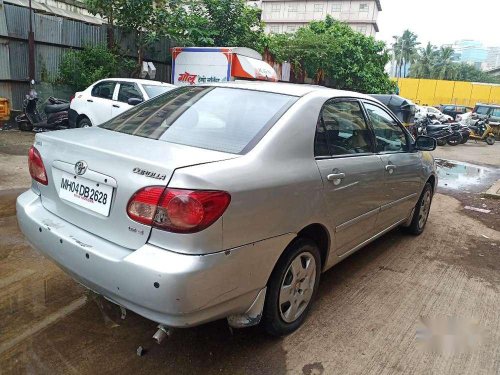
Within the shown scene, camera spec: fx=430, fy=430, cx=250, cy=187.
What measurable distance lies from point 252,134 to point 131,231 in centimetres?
90

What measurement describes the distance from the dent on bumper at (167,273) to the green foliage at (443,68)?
209ft

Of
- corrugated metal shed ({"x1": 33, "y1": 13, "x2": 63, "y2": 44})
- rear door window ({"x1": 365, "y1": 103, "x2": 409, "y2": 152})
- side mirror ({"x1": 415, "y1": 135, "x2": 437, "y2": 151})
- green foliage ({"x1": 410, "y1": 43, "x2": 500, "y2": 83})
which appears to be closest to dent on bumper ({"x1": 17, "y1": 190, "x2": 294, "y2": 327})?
rear door window ({"x1": 365, "y1": 103, "x2": 409, "y2": 152})

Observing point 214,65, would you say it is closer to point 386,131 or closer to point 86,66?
point 86,66

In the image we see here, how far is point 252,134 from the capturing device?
99.7 inches

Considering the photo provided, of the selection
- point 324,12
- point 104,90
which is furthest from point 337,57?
point 324,12

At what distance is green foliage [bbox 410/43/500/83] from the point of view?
60250mm

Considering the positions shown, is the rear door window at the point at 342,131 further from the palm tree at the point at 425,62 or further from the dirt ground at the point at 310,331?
the palm tree at the point at 425,62

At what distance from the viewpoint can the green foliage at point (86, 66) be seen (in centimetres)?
1132

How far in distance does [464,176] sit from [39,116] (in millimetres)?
10286

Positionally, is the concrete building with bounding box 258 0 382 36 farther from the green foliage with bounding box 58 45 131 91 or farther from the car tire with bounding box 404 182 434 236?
the car tire with bounding box 404 182 434 236

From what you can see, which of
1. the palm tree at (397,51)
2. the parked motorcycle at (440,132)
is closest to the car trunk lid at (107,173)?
the parked motorcycle at (440,132)

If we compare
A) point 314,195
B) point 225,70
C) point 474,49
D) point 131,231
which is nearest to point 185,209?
point 131,231

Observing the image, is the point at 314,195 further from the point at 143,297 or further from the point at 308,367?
the point at 143,297

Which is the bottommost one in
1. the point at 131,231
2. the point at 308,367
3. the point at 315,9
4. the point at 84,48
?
the point at 308,367
